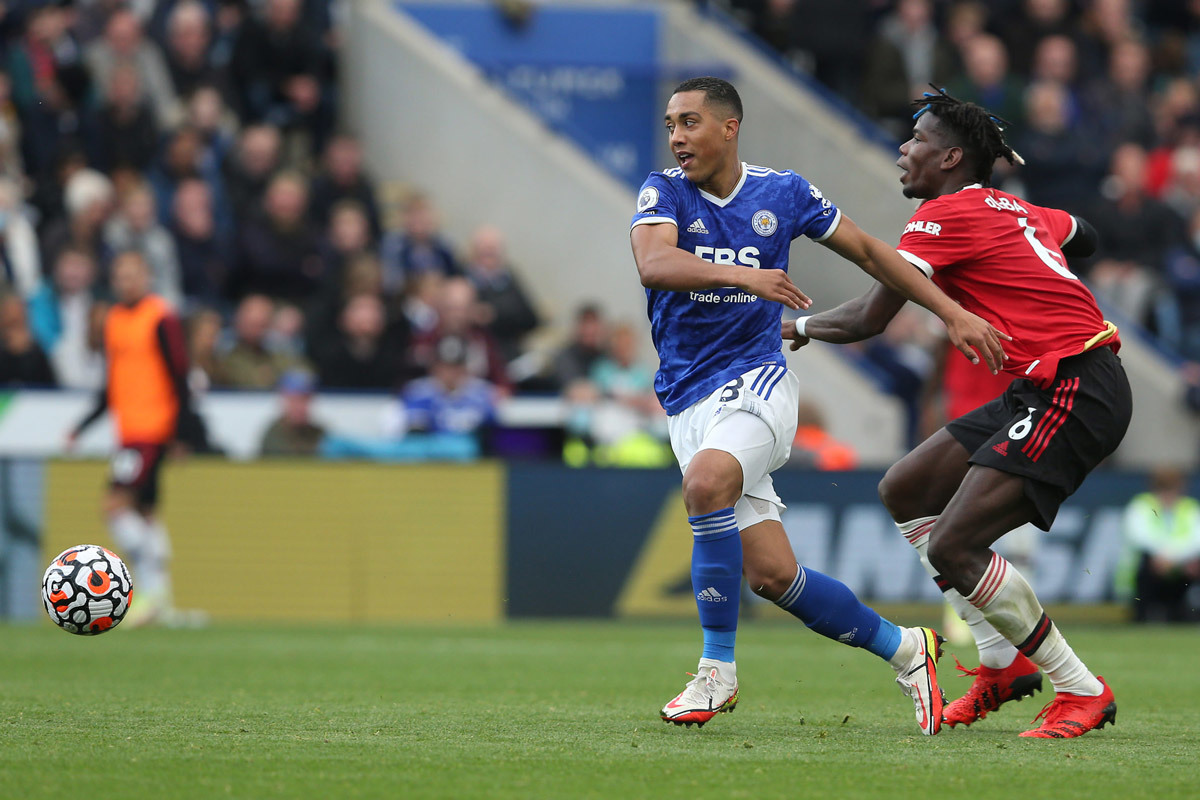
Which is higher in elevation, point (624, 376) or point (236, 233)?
point (236, 233)

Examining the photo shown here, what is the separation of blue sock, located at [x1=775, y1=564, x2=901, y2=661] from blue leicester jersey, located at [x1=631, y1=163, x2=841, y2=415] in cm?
80

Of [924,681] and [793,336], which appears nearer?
[924,681]

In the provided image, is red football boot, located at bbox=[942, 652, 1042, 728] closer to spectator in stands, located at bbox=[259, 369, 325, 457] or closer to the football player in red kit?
the football player in red kit

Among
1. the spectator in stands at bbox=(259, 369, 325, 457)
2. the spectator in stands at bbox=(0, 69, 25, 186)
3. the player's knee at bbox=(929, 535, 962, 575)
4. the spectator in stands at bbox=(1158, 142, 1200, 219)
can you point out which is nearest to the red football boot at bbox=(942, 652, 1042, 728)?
the player's knee at bbox=(929, 535, 962, 575)

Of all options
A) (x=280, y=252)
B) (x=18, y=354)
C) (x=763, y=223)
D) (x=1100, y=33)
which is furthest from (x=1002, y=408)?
(x=1100, y=33)

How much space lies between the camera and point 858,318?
638 centimetres

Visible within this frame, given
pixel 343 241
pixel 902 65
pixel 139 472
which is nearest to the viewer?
pixel 139 472

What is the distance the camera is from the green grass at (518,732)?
4.77m

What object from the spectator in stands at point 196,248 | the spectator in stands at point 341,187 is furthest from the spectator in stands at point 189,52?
the spectator in stands at point 196,248

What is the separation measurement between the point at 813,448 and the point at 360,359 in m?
4.08

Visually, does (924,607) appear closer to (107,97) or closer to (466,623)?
(466,623)

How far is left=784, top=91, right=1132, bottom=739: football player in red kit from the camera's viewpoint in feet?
19.9

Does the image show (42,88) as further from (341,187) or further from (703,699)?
(703,699)

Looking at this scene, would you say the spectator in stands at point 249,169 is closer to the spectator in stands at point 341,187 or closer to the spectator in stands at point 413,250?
the spectator in stands at point 341,187
